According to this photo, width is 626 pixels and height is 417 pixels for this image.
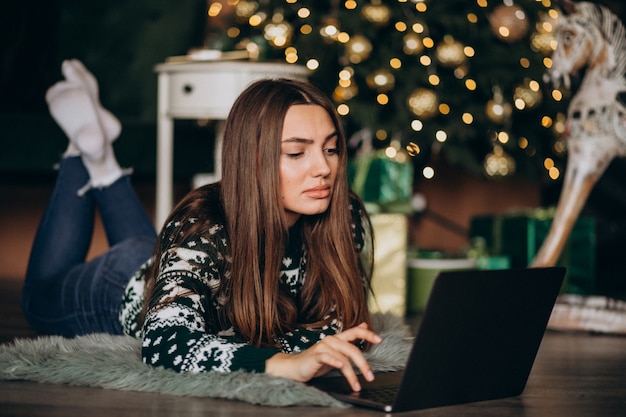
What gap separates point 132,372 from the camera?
4.75 feet

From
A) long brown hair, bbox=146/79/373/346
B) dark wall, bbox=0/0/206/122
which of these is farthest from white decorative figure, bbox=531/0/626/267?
dark wall, bbox=0/0/206/122

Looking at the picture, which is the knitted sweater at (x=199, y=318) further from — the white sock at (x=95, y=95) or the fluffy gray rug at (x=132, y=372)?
the white sock at (x=95, y=95)

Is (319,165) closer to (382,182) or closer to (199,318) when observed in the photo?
(199,318)

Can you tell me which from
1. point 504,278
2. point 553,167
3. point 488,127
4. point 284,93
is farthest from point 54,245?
point 553,167

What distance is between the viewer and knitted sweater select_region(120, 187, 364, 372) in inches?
54.3

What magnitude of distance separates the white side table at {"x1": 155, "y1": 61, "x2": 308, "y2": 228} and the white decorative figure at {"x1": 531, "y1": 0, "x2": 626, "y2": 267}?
0.73m

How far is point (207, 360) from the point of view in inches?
54.6

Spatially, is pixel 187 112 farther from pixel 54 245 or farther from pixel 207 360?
pixel 207 360

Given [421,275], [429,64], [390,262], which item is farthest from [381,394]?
[429,64]

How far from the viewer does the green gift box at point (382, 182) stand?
9.36 ft

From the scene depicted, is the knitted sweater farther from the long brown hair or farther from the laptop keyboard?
the laptop keyboard

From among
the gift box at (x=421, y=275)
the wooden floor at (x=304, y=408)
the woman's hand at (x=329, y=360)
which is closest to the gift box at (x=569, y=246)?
the gift box at (x=421, y=275)

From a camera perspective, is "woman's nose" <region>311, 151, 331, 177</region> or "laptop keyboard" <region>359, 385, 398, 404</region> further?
"woman's nose" <region>311, 151, 331, 177</region>

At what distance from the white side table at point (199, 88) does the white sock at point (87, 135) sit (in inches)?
17.7
